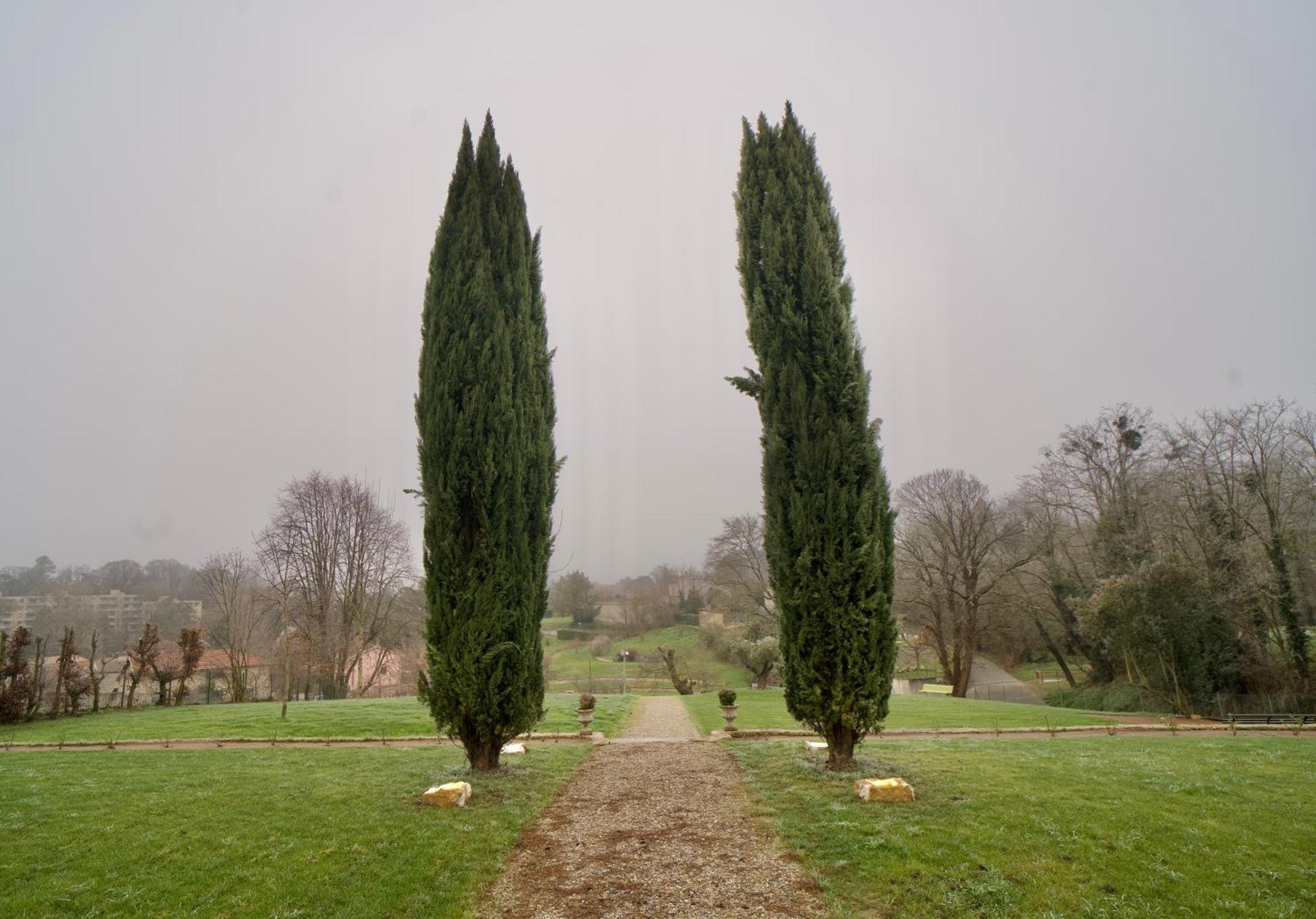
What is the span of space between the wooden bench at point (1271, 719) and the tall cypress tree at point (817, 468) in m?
15.0

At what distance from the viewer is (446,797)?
7.35 m

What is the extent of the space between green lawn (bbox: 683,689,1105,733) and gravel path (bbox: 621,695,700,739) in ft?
1.19

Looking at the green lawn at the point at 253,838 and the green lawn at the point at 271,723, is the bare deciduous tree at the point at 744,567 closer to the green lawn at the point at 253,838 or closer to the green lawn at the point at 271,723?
the green lawn at the point at 271,723

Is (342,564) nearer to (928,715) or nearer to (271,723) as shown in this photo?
(271,723)

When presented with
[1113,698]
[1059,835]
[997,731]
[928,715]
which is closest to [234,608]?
[928,715]

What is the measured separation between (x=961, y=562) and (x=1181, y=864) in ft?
82.5

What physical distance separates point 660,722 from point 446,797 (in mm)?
10029

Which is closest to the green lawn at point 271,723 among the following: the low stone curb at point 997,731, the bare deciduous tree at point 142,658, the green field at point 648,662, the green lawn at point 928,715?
the bare deciduous tree at point 142,658

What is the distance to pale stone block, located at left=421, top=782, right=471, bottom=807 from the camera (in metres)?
7.31

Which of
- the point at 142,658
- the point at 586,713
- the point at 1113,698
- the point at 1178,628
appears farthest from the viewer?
the point at 1113,698

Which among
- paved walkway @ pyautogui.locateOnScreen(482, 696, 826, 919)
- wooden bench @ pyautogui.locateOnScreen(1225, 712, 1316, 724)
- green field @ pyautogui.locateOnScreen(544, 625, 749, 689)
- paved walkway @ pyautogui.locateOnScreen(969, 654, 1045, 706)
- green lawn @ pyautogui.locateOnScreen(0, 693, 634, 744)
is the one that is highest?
paved walkway @ pyautogui.locateOnScreen(482, 696, 826, 919)

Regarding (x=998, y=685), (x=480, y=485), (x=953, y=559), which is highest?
(x=480, y=485)

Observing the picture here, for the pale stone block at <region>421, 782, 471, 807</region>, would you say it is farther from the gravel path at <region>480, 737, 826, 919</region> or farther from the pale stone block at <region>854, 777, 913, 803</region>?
the pale stone block at <region>854, 777, 913, 803</region>

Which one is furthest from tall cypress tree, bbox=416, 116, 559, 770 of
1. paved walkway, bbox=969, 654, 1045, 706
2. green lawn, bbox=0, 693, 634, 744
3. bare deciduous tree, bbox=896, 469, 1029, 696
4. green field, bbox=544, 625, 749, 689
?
paved walkway, bbox=969, 654, 1045, 706
